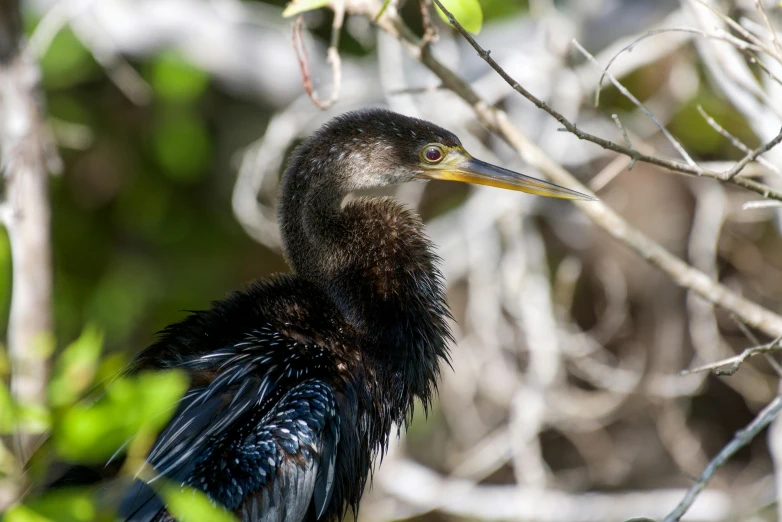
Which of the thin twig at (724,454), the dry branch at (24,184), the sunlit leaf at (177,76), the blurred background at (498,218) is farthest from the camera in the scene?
the sunlit leaf at (177,76)

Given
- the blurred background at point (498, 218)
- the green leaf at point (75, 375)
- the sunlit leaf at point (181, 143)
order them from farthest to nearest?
the sunlit leaf at point (181, 143)
the blurred background at point (498, 218)
the green leaf at point (75, 375)

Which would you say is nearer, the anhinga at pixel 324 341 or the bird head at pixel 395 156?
the anhinga at pixel 324 341

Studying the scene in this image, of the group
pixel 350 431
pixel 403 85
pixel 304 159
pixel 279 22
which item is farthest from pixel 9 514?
pixel 279 22

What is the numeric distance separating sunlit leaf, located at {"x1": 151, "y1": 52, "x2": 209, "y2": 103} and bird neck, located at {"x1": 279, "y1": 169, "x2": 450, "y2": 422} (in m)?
2.07

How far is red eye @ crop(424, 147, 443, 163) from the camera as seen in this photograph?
297 cm

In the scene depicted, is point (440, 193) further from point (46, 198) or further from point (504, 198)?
point (46, 198)

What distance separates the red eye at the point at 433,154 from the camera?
2973 millimetres

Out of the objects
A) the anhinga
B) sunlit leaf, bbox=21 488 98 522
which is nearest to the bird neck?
the anhinga

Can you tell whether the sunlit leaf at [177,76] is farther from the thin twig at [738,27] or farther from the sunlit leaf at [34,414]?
the sunlit leaf at [34,414]

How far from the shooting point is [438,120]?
4098 millimetres

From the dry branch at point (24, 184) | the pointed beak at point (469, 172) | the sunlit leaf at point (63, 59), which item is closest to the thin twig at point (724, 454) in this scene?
the pointed beak at point (469, 172)

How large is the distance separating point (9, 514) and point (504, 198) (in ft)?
9.88

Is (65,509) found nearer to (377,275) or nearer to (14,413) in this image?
(14,413)

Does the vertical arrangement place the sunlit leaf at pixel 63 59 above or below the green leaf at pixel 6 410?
above
